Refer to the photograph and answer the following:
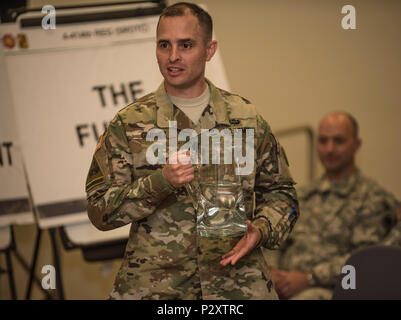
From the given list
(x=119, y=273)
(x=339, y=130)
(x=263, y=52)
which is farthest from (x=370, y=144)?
(x=119, y=273)

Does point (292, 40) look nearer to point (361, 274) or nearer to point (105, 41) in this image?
point (105, 41)

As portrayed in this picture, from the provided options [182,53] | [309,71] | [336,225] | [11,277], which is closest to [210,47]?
[182,53]

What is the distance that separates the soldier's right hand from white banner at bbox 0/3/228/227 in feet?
3.45

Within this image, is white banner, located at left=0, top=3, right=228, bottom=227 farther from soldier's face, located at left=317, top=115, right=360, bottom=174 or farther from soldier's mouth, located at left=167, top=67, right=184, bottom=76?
soldier's mouth, located at left=167, top=67, right=184, bottom=76

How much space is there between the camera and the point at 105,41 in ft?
7.82

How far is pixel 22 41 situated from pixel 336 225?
5.52ft

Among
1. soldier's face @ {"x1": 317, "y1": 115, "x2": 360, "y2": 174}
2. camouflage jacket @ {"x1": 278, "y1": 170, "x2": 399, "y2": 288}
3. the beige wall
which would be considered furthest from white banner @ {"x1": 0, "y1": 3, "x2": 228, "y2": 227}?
camouflage jacket @ {"x1": 278, "y1": 170, "x2": 399, "y2": 288}

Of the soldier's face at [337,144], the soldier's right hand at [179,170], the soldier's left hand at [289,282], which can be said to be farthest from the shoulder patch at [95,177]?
the soldier's face at [337,144]

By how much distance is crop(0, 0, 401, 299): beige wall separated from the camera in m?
1.91

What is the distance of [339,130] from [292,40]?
591mm

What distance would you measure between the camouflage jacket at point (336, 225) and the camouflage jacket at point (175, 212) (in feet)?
3.47

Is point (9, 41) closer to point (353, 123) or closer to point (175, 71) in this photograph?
point (175, 71)

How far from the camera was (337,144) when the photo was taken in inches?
109

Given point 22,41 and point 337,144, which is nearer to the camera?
point 22,41
